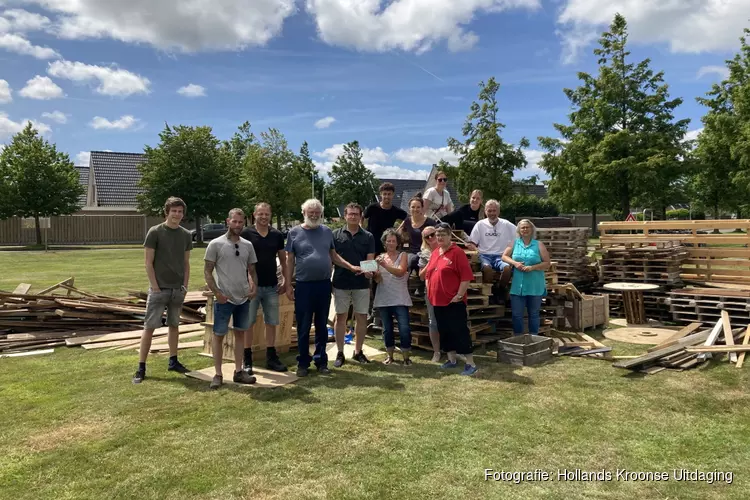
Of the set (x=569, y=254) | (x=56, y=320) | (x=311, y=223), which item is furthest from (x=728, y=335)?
(x=56, y=320)

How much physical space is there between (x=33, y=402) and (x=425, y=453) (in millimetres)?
4199

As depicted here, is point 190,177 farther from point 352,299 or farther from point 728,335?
point 728,335

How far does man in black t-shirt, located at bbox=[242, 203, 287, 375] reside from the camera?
20.9ft

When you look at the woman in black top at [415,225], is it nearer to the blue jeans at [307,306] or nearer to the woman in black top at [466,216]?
the woman in black top at [466,216]

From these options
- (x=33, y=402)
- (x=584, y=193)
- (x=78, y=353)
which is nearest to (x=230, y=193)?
(x=584, y=193)

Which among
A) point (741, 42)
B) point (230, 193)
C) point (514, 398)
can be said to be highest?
point (741, 42)

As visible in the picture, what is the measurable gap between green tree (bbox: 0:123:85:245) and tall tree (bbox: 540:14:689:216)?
3305 cm

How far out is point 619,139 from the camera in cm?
2923

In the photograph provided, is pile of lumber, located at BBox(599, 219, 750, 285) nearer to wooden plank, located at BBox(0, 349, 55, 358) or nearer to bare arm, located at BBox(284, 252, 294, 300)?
bare arm, located at BBox(284, 252, 294, 300)

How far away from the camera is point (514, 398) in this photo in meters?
5.54

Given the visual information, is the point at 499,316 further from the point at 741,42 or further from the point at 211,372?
the point at 741,42

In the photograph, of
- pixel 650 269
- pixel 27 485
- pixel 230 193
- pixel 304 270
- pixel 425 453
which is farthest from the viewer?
pixel 230 193

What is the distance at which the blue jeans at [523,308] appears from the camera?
7.56 meters

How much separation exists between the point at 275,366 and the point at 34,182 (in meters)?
37.1
